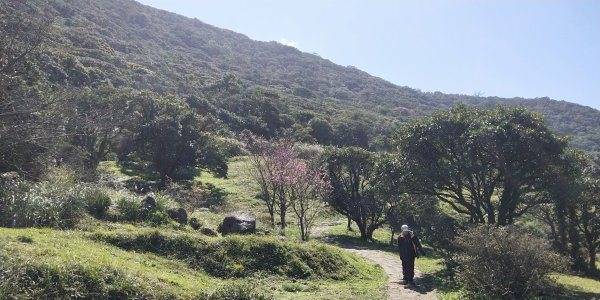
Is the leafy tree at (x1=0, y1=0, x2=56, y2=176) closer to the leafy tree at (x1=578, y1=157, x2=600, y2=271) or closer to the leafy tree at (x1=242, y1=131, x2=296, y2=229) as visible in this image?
the leafy tree at (x1=242, y1=131, x2=296, y2=229)

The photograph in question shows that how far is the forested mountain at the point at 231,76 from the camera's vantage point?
194 feet

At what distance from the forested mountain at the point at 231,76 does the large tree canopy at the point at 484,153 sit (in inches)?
364

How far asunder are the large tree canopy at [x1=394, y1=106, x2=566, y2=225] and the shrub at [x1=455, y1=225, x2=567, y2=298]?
6.44 meters

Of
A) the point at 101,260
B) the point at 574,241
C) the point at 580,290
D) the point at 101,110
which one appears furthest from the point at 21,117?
the point at 574,241

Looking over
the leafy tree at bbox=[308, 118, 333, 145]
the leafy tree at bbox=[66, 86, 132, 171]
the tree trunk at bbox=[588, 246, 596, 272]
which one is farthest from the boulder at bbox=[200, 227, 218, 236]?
the leafy tree at bbox=[308, 118, 333, 145]

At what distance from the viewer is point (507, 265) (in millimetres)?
10883

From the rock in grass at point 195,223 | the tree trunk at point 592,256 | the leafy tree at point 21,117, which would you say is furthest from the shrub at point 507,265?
the tree trunk at point 592,256

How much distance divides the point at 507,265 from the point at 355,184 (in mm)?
16098

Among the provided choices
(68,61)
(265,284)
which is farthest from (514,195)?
(68,61)

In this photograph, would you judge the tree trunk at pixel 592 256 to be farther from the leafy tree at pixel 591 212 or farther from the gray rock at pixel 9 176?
the gray rock at pixel 9 176

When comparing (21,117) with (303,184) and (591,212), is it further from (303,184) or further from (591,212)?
(591,212)

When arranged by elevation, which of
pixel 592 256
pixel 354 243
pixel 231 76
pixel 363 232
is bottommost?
pixel 354 243

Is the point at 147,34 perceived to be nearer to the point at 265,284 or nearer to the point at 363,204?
the point at 363,204

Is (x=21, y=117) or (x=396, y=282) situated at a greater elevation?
(x=21, y=117)
